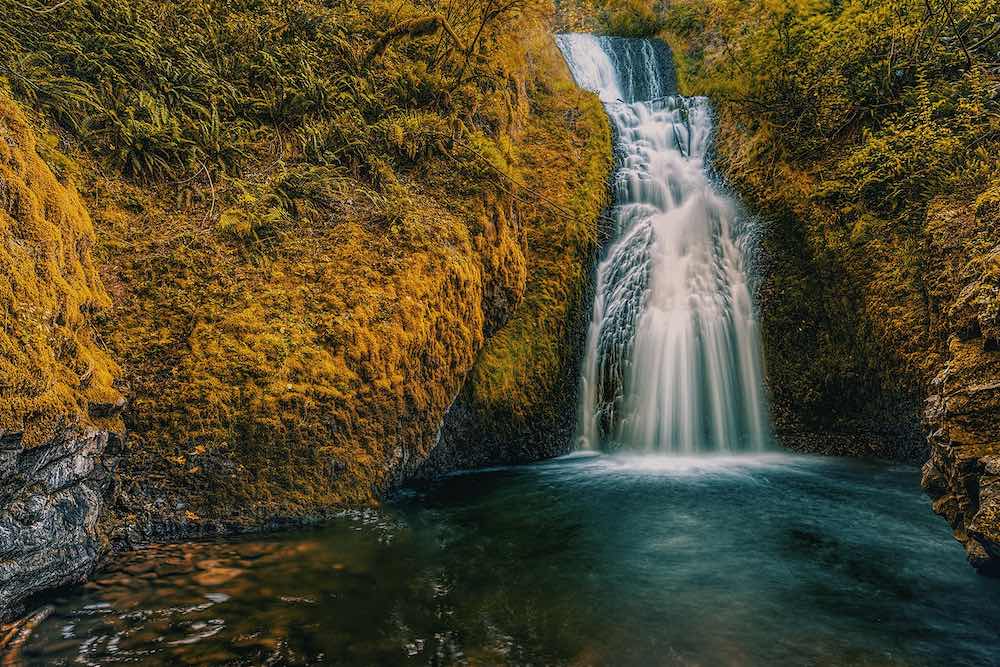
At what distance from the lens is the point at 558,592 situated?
3.59m

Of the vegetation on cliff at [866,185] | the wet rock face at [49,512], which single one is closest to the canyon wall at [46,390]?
the wet rock face at [49,512]

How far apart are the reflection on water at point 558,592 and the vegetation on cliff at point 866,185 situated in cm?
232

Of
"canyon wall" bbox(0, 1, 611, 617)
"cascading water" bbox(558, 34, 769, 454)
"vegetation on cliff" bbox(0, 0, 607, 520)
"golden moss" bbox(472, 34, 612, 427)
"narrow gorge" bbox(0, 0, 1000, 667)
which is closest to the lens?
"narrow gorge" bbox(0, 0, 1000, 667)

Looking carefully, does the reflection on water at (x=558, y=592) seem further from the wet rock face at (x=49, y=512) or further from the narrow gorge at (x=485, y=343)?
the wet rock face at (x=49, y=512)

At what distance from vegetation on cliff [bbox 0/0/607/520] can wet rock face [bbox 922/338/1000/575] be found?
4.38 metres

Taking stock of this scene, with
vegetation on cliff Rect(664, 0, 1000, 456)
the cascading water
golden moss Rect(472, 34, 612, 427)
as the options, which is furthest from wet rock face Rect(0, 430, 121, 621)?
vegetation on cliff Rect(664, 0, 1000, 456)

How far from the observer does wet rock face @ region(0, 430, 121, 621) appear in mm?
2775

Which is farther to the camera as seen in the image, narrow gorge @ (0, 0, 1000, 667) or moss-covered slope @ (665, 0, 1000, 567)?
moss-covered slope @ (665, 0, 1000, 567)

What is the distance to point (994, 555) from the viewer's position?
123 inches

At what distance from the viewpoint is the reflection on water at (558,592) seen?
2.85 meters

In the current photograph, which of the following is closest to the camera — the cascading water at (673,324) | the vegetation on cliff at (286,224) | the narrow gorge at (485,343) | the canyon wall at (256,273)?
the narrow gorge at (485,343)

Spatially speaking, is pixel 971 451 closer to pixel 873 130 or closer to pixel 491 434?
pixel 491 434

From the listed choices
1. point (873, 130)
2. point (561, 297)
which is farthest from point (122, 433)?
point (873, 130)

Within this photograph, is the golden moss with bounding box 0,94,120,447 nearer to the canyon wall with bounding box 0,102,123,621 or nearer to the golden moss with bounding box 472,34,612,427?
the canyon wall with bounding box 0,102,123,621
